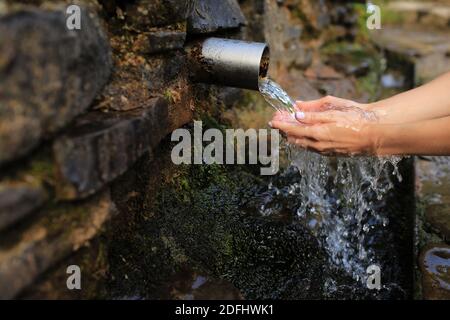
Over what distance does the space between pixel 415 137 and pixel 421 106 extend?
498 mm

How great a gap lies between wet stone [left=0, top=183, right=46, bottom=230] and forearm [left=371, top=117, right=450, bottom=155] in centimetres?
122

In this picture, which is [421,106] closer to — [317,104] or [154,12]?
[317,104]

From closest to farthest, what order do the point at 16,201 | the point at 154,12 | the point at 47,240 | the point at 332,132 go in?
the point at 16,201, the point at 47,240, the point at 154,12, the point at 332,132

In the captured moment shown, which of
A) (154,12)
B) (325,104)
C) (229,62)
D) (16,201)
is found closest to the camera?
(16,201)

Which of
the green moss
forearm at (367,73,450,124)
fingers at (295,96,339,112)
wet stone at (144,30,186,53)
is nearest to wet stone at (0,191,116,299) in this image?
wet stone at (144,30,186,53)

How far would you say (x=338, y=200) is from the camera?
251 centimetres

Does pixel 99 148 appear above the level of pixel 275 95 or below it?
below

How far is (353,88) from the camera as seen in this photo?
12.3 feet

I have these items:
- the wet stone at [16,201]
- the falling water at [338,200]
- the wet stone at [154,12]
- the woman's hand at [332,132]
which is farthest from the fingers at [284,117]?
the wet stone at [16,201]

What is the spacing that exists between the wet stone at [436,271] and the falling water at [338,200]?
0.81 feet

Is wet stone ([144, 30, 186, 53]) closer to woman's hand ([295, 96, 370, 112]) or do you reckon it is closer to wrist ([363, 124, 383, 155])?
woman's hand ([295, 96, 370, 112])

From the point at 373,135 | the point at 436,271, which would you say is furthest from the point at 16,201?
the point at 436,271

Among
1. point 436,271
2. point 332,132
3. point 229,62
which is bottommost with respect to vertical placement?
point 436,271

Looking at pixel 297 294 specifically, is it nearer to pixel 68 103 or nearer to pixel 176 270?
pixel 176 270
